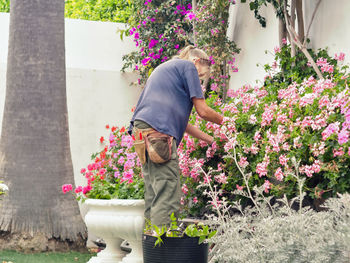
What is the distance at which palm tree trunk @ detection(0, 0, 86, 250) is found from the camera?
586cm

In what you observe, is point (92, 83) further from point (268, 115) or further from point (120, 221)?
point (268, 115)

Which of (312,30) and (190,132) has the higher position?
(312,30)

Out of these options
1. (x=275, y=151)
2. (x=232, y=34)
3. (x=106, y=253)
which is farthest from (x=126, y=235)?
(x=232, y=34)

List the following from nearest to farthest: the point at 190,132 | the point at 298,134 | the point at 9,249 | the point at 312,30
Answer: the point at 298,134
the point at 190,132
the point at 312,30
the point at 9,249

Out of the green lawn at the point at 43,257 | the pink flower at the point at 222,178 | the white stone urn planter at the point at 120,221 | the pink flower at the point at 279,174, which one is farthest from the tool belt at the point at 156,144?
the green lawn at the point at 43,257

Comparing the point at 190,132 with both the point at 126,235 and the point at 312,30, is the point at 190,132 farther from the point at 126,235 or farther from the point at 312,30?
the point at 312,30

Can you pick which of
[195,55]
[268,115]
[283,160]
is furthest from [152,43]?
[283,160]

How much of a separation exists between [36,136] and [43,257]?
4.36ft

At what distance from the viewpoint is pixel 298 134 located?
11.7ft

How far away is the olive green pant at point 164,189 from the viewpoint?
3.86 m

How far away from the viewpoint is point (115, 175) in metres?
5.91

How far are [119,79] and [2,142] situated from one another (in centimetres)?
244

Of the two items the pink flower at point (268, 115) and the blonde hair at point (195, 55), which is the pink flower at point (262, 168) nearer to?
the pink flower at point (268, 115)

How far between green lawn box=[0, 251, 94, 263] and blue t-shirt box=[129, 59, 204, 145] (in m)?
2.29
